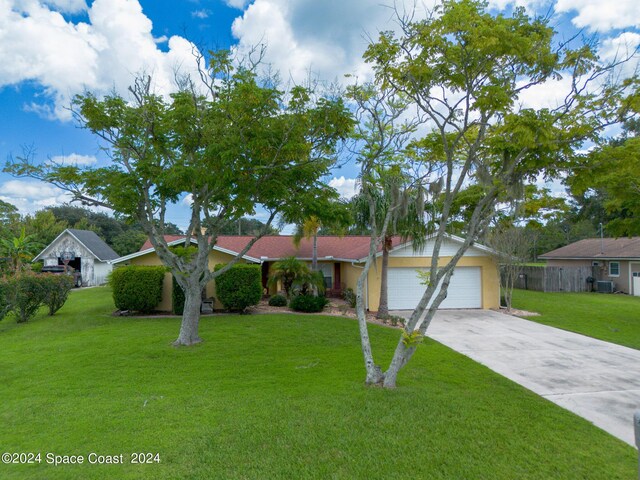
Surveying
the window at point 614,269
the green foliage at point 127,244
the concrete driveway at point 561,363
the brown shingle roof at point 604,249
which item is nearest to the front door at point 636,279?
the brown shingle roof at point 604,249

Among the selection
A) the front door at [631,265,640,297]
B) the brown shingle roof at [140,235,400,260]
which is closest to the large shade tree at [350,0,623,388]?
the brown shingle roof at [140,235,400,260]

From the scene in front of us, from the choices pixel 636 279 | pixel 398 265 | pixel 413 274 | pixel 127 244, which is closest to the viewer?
pixel 398 265

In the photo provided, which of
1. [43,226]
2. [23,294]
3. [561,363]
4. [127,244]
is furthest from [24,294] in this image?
[127,244]

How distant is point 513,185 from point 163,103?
8000 millimetres

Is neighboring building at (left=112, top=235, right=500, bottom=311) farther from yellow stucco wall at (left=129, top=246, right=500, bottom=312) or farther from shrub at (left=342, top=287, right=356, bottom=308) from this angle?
shrub at (left=342, top=287, right=356, bottom=308)

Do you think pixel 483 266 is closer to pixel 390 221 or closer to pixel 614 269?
pixel 390 221

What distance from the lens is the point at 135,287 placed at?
13.5m

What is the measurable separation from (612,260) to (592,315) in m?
12.3

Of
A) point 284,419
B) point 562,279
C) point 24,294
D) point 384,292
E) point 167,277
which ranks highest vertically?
point 562,279

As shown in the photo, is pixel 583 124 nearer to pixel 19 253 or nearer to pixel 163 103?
pixel 163 103

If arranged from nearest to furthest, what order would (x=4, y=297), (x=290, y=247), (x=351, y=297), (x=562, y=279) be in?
(x=4, y=297), (x=351, y=297), (x=290, y=247), (x=562, y=279)

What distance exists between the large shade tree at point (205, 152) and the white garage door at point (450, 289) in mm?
7547

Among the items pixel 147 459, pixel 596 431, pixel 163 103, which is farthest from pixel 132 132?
pixel 596 431

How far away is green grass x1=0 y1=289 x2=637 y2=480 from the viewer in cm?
373
